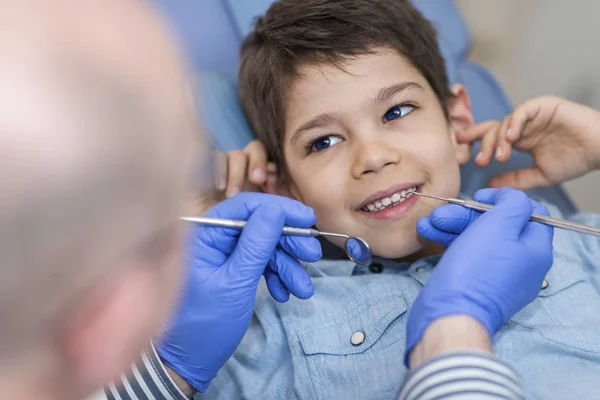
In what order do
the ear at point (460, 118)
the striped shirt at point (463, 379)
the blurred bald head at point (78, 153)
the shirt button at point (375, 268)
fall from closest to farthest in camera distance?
1. the blurred bald head at point (78, 153)
2. the striped shirt at point (463, 379)
3. the shirt button at point (375, 268)
4. the ear at point (460, 118)

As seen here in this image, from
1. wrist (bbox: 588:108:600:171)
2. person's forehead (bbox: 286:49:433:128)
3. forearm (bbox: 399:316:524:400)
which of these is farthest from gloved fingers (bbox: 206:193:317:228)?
wrist (bbox: 588:108:600:171)

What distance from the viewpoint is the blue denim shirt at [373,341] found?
3.14 feet

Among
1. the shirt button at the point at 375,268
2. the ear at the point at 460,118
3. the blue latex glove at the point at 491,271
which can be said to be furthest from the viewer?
the ear at the point at 460,118

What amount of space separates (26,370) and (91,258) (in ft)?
0.35

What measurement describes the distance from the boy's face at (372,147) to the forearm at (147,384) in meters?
0.45

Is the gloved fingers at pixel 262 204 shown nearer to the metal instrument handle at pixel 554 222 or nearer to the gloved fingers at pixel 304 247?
the gloved fingers at pixel 304 247

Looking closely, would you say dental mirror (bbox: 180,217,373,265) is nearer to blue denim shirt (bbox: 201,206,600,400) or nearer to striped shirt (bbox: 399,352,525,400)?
blue denim shirt (bbox: 201,206,600,400)

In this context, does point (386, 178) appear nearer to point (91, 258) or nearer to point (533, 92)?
point (91, 258)

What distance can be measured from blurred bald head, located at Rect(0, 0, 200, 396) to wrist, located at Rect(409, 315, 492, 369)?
0.44 meters

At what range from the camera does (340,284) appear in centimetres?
114

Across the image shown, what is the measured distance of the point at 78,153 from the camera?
0.36 meters

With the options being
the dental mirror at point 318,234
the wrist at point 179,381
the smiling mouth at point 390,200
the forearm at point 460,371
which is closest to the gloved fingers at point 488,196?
the smiling mouth at point 390,200

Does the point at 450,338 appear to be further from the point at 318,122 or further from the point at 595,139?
the point at 595,139

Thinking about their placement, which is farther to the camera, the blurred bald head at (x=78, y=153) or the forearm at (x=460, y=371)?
the forearm at (x=460, y=371)
